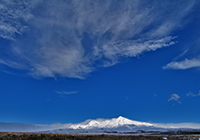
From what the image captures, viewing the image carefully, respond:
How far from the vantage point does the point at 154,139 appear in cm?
6925

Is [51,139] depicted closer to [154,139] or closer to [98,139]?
[98,139]

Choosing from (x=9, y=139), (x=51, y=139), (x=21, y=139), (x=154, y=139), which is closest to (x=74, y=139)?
(x=51, y=139)

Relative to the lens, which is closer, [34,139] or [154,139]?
[34,139]

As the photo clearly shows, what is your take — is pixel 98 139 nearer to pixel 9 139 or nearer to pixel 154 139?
pixel 154 139

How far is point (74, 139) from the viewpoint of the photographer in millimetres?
64688

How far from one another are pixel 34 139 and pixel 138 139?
42681 mm

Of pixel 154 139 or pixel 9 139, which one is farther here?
pixel 154 139

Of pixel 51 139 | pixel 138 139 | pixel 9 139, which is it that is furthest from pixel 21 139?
pixel 138 139

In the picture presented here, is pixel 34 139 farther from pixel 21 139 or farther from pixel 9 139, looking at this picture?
pixel 9 139

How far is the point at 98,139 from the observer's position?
215 feet

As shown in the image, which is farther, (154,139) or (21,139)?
(154,139)

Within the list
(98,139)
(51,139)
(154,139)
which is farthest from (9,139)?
(154,139)

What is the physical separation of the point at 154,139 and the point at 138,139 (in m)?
7.29

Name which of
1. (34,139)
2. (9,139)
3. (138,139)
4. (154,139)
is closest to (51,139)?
(34,139)
